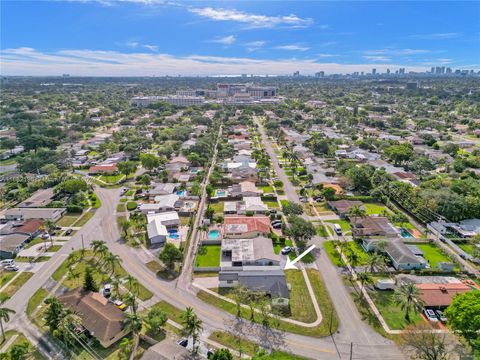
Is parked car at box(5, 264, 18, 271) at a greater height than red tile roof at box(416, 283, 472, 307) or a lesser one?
lesser

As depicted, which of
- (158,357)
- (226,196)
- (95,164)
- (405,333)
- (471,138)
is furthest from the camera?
(471,138)

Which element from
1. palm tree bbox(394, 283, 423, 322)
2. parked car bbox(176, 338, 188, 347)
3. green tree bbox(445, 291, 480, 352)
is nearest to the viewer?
green tree bbox(445, 291, 480, 352)

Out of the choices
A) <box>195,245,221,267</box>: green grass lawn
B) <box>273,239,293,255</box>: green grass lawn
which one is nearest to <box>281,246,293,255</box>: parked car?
<box>273,239,293,255</box>: green grass lawn

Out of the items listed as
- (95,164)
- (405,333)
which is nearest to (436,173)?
(405,333)

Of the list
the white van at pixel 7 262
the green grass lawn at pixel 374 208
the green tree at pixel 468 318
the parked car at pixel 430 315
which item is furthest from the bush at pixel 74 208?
the green tree at pixel 468 318

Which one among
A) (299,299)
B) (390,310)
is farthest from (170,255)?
(390,310)

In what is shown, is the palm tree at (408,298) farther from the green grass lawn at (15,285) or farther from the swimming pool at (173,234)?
the green grass lawn at (15,285)

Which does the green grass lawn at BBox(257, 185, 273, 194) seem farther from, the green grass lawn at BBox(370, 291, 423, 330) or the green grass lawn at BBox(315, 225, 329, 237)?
the green grass lawn at BBox(370, 291, 423, 330)

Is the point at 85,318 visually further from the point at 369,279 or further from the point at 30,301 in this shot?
the point at 369,279
